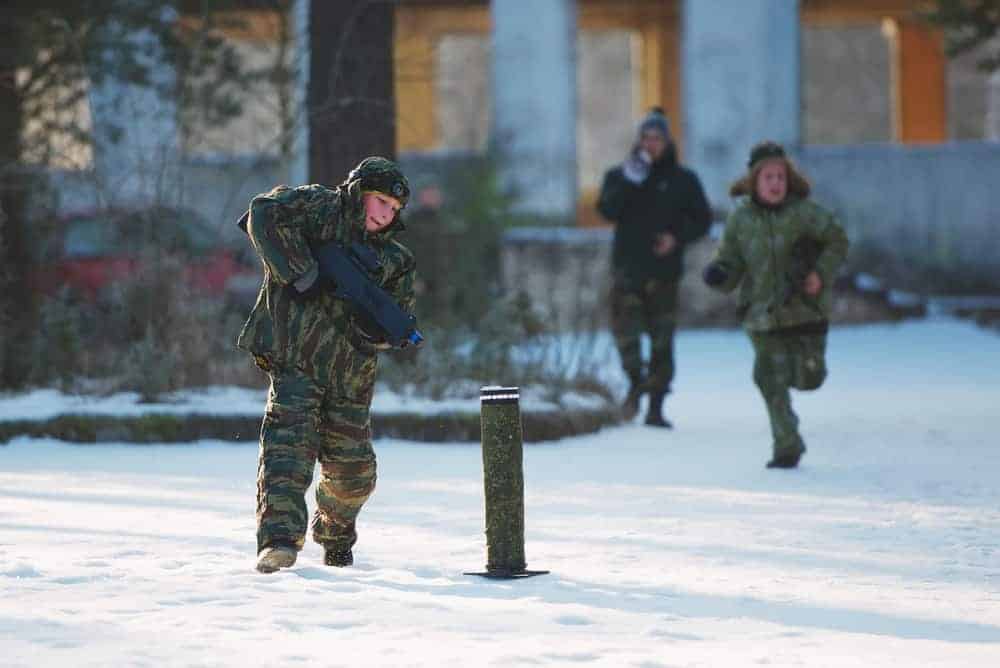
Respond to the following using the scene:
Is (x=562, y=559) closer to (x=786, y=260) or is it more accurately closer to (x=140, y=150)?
(x=786, y=260)

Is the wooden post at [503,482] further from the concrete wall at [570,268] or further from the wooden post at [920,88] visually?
the wooden post at [920,88]

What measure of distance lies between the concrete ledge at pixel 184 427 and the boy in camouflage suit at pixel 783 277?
1825 millimetres

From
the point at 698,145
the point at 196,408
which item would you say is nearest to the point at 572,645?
the point at 196,408

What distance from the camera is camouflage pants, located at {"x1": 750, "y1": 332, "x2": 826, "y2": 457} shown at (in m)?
11.2

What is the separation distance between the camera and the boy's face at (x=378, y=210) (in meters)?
7.73

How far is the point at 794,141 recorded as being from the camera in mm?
25359

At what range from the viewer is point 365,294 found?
25.1 feet

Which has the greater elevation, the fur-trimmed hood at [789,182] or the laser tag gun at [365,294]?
the fur-trimmed hood at [789,182]

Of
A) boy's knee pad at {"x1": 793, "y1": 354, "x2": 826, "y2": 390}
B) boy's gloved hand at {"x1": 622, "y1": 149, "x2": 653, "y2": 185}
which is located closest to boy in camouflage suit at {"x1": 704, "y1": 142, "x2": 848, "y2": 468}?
boy's knee pad at {"x1": 793, "y1": 354, "x2": 826, "y2": 390}

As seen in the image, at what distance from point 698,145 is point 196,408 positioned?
13612 millimetres

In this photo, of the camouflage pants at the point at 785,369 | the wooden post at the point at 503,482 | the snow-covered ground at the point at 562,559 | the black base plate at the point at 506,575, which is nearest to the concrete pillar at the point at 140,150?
the snow-covered ground at the point at 562,559

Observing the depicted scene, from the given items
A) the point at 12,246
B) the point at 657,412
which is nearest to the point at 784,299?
the point at 657,412

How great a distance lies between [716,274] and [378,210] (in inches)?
150

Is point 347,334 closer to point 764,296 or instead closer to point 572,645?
point 572,645
